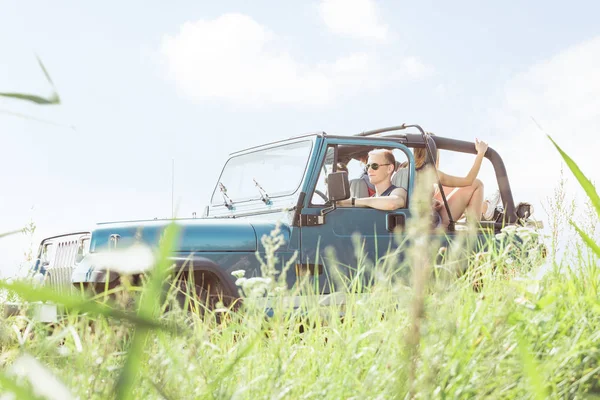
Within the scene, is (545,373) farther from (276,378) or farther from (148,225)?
(148,225)

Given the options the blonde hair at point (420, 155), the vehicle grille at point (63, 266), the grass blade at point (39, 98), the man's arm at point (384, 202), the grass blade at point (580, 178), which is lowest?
the vehicle grille at point (63, 266)

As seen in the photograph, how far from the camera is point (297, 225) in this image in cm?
518

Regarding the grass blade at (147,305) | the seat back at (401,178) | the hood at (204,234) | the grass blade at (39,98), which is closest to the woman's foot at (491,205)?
the seat back at (401,178)

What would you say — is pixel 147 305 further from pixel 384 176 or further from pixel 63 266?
pixel 63 266

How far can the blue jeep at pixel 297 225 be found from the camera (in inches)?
194

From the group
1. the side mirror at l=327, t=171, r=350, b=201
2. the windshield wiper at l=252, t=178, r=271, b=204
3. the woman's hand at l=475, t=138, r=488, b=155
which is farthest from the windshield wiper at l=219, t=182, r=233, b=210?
the woman's hand at l=475, t=138, r=488, b=155

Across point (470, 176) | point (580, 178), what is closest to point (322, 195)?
point (470, 176)

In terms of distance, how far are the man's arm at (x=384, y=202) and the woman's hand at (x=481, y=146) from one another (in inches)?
63.3

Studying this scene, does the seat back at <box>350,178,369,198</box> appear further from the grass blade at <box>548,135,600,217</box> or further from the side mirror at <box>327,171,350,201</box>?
the grass blade at <box>548,135,600,217</box>

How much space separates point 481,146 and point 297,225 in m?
2.59

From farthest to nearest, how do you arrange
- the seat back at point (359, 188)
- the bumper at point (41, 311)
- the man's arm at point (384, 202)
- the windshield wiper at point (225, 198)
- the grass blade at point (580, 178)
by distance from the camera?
the windshield wiper at point (225, 198) < the seat back at point (359, 188) < the man's arm at point (384, 202) < the grass blade at point (580, 178) < the bumper at point (41, 311)

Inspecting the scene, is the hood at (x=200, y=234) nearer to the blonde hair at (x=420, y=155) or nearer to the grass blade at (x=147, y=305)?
the blonde hair at (x=420, y=155)

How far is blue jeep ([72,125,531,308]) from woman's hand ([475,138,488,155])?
91 cm

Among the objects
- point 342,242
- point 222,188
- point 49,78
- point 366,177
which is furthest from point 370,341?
point 222,188
